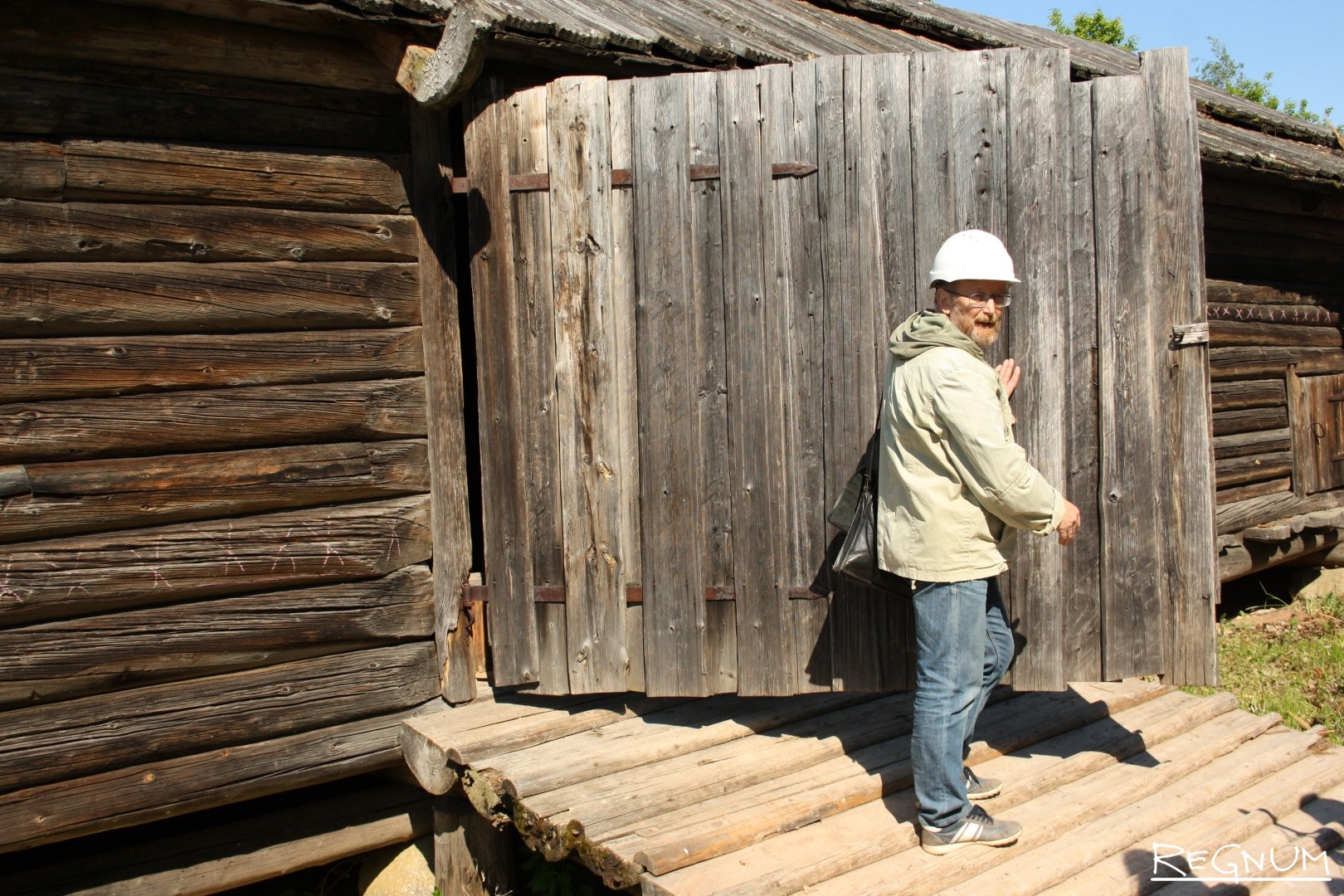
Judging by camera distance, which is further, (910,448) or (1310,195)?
(1310,195)

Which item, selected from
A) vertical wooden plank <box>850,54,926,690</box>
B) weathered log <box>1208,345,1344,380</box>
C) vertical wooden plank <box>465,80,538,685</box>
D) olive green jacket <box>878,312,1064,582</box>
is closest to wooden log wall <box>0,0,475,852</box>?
vertical wooden plank <box>465,80,538,685</box>

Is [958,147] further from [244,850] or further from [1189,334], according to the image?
[244,850]

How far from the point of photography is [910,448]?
3.24m

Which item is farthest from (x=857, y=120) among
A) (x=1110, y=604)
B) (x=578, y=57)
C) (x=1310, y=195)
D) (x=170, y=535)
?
(x=1310, y=195)

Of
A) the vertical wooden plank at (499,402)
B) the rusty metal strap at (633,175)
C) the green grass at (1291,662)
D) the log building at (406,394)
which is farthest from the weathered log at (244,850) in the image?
the green grass at (1291,662)

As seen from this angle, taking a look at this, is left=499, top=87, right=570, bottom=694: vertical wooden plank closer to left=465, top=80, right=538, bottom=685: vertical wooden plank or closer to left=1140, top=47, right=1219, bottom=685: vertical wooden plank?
left=465, top=80, right=538, bottom=685: vertical wooden plank

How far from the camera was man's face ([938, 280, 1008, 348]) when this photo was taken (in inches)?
128

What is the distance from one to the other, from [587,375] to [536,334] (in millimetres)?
234

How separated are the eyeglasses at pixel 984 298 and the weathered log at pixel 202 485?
203 cm

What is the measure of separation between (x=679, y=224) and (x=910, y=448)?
117 centimetres

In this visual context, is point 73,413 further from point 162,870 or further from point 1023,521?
point 1023,521

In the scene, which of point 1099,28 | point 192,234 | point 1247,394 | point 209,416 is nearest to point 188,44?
point 192,234

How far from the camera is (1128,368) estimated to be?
3.62 metres

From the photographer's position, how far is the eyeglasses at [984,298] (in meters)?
3.26
